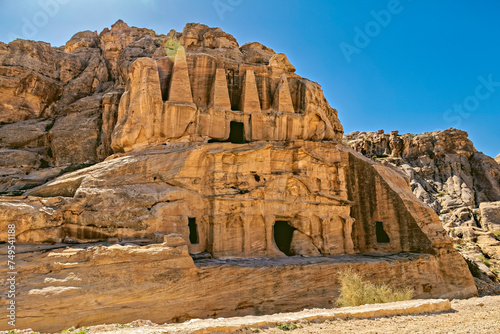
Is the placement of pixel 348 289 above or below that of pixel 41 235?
below

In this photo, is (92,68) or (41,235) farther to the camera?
(92,68)

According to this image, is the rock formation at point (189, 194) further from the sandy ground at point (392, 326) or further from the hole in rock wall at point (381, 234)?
the sandy ground at point (392, 326)

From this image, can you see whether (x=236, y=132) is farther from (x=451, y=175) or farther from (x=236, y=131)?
(x=451, y=175)

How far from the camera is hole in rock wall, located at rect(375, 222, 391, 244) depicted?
29.0 meters

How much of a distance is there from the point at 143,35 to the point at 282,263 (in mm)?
30565

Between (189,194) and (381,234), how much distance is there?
15.6 metres

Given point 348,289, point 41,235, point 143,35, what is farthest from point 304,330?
point 143,35

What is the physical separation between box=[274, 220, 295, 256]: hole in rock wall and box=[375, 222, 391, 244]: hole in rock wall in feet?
22.2

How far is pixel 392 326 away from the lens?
13.1 meters

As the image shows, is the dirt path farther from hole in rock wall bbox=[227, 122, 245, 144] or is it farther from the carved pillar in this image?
hole in rock wall bbox=[227, 122, 245, 144]

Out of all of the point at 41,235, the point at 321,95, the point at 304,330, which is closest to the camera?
the point at 304,330

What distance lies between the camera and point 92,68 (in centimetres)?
3759

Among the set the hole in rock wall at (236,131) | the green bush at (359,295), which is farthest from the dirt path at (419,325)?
the hole in rock wall at (236,131)

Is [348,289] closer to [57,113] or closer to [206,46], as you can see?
[206,46]
